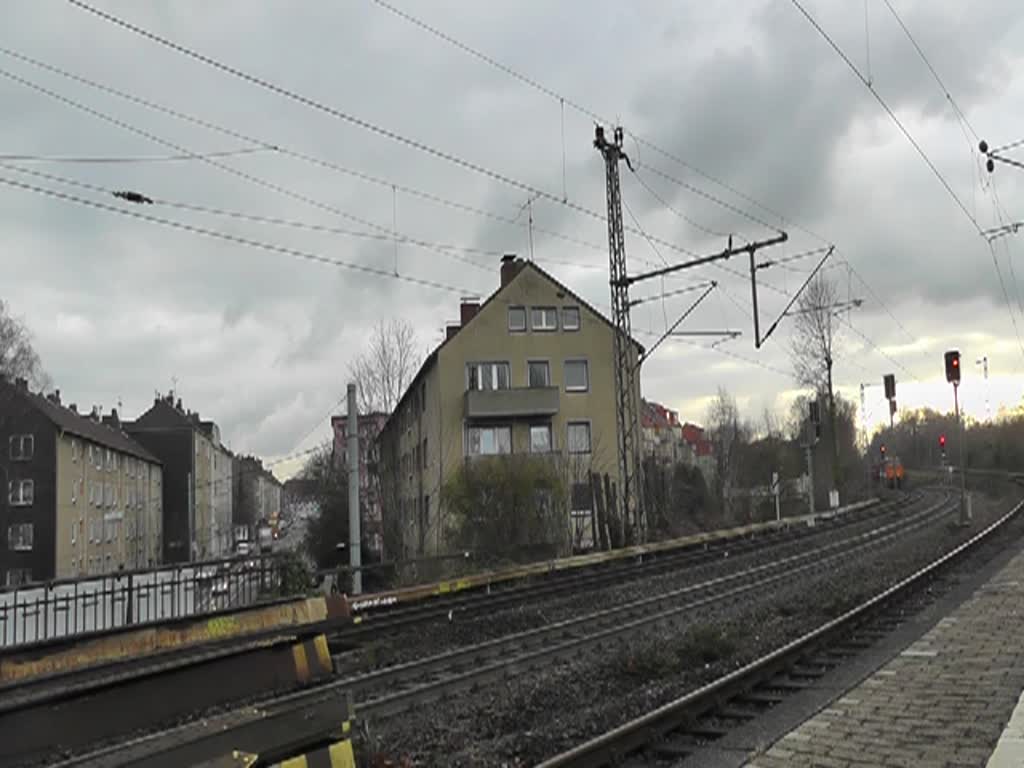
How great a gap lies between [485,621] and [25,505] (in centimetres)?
4586

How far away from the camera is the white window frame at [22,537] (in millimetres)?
52312

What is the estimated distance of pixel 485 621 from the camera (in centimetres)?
1634

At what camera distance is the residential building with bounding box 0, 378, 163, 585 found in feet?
169

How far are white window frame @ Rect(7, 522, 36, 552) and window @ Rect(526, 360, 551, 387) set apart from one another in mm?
30305

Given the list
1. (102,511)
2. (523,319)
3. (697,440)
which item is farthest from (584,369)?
(697,440)

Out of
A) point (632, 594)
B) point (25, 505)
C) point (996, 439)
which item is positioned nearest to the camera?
point (632, 594)

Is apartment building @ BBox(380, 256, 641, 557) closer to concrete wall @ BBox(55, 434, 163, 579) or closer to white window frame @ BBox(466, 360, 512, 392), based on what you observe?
white window frame @ BBox(466, 360, 512, 392)

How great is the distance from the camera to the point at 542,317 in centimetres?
4572

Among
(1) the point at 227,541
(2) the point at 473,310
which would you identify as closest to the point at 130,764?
(2) the point at 473,310

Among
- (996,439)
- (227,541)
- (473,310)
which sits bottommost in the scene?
(227,541)

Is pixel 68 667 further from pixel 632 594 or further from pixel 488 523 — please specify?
pixel 488 523

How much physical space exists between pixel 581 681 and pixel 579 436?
34046 mm

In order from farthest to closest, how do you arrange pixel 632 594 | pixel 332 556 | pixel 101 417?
pixel 101 417
pixel 332 556
pixel 632 594

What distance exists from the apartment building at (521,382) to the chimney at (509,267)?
0.37ft
